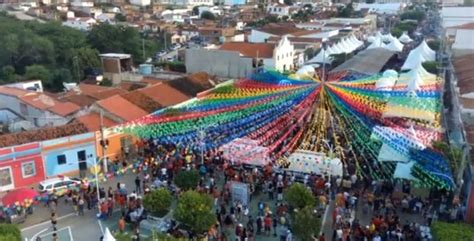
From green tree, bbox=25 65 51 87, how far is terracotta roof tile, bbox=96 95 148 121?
57.1ft

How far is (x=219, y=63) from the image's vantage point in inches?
1422

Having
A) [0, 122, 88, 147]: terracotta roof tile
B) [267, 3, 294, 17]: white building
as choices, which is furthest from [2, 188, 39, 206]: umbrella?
[267, 3, 294, 17]: white building

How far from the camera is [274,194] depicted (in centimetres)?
1812

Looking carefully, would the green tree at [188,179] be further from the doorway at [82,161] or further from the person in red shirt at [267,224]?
the doorway at [82,161]

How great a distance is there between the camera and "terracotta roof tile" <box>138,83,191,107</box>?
26.7 meters

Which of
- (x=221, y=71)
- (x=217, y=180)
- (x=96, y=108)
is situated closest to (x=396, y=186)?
(x=217, y=180)

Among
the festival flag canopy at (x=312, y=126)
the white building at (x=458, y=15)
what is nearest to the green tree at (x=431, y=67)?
the festival flag canopy at (x=312, y=126)

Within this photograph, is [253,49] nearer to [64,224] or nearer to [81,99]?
[81,99]

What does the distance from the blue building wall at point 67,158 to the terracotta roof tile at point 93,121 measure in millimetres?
1083

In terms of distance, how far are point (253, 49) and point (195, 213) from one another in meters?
26.4

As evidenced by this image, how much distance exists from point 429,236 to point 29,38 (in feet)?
133

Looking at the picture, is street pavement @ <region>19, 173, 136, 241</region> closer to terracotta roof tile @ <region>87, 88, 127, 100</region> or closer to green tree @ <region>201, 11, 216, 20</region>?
terracotta roof tile @ <region>87, 88, 127, 100</region>

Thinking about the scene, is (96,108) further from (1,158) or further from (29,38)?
(29,38)

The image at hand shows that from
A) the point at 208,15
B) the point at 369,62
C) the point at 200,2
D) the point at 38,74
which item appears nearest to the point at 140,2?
the point at 200,2
